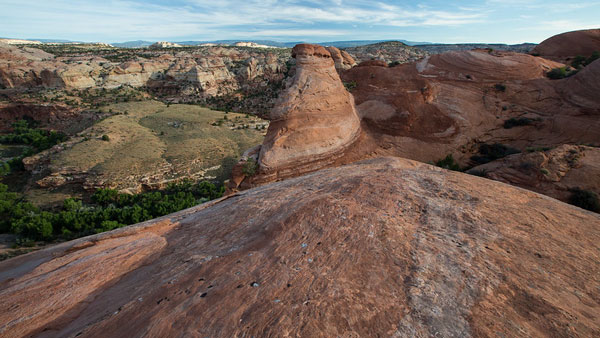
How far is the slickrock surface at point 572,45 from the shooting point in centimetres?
3056

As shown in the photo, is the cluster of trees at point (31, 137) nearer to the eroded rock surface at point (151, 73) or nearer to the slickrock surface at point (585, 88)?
the eroded rock surface at point (151, 73)

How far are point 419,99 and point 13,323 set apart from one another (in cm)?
2340

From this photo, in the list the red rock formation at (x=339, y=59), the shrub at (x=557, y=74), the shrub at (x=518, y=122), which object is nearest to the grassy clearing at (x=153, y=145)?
the red rock formation at (x=339, y=59)

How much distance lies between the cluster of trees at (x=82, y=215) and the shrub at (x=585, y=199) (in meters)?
20.7

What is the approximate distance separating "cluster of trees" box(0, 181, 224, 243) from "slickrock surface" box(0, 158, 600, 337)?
953 centimetres

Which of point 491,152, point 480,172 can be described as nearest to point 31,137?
point 480,172

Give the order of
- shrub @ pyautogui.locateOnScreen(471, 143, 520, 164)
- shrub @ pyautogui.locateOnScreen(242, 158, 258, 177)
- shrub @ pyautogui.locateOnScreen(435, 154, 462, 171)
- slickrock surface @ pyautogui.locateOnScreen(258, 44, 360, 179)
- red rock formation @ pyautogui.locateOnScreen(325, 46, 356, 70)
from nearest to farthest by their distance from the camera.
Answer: shrub @ pyautogui.locateOnScreen(242, 158, 258, 177), slickrock surface @ pyautogui.locateOnScreen(258, 44, 360, 179), shrub @ pyautogui.locateOnScreen(435, 154, 462, 171), shrub @ pyautogui.locateOnScreen(471, 143, 520, 164), red rock formation @ pyautogui.locateOnScreen(325, 46, 356, 70)

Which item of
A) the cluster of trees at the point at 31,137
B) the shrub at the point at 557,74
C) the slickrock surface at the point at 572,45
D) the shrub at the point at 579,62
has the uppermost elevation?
the slickrock surface at the point at 572,45

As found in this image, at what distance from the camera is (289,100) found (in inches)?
651

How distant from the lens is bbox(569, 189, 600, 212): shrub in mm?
10867

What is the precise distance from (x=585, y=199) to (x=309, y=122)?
1385cm

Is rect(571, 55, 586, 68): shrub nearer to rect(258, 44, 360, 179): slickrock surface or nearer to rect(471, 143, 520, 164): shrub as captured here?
rect(471, 143, 520, 164): shrub

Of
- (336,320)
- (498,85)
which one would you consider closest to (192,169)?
(336,320)

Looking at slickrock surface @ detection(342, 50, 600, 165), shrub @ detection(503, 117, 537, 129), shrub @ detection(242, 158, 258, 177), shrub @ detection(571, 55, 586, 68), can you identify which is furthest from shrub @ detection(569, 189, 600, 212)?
shrub @ detection(571, 55, 586, 68)
